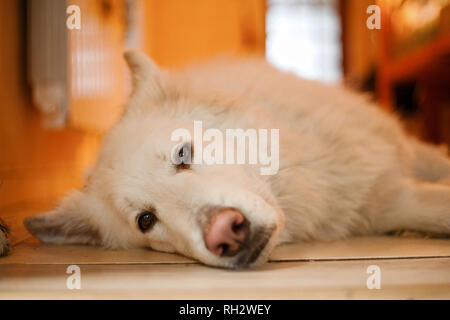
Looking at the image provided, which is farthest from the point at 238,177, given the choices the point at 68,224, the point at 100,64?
the point at 100,64

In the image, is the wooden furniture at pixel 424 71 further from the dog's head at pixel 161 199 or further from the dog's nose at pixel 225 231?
the dog's nose at pixel 225 231

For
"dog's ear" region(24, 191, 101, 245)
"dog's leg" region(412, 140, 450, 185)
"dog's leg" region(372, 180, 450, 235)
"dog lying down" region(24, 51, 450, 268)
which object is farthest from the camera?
"dog's leg" region(412, 140, 450, 185)

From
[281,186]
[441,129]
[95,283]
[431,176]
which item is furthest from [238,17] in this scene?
[95,283]

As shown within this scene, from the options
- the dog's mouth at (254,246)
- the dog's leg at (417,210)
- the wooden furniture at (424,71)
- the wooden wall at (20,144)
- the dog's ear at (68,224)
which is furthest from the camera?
the wooden furniture at (424,71)

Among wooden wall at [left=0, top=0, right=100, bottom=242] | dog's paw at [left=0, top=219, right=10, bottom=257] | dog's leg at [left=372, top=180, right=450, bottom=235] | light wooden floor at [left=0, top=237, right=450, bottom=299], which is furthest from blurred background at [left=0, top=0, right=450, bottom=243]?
dog's leg at [left=372, top=180, right=450, bottom=235]

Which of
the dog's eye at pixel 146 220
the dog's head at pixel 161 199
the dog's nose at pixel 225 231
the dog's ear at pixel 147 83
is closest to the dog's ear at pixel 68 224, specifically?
the dog's head at pixel 161 199

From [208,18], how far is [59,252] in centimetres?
573

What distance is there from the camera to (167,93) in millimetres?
1801

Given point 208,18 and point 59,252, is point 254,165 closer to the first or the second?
point 59,252

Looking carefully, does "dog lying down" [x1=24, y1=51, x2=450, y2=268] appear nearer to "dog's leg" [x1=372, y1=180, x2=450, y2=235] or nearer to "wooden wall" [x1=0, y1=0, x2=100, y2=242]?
"dog's leg" [x1=372, y1=180, x2=450, y2=235]

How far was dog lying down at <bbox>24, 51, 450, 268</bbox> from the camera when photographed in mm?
1311

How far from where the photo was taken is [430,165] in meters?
2.26

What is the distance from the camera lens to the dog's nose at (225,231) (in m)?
1.14

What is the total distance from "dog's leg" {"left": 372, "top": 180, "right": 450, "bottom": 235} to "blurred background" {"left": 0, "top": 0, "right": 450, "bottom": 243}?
81 cm
